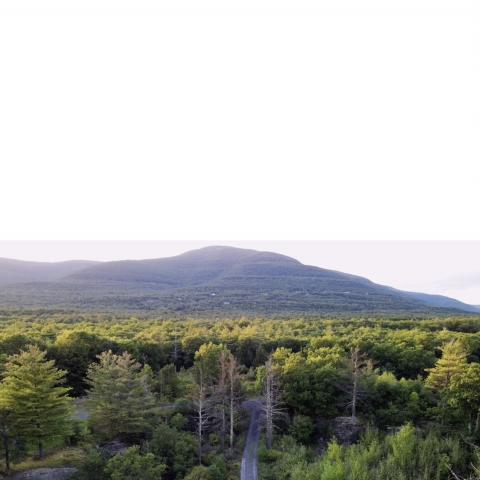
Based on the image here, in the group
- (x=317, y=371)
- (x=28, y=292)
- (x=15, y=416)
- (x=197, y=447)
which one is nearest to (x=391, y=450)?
(x=317, y=371)

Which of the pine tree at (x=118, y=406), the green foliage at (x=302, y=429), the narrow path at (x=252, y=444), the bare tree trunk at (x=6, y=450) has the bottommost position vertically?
the narrow path at (x=252, y=444)

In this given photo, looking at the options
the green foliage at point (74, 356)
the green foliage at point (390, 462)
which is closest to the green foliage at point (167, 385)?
the green foliage at point (74, 356)

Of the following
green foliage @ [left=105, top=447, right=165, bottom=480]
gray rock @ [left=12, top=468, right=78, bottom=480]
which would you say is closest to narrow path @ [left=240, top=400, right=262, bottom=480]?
green foliage @ [left=105, top=447, right=165, bottom=480]

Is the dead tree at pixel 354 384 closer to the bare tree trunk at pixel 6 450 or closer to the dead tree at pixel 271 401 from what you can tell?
the dead tree at pixel 271 401

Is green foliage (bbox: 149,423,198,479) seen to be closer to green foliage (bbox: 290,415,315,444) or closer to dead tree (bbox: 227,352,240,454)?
dead tree (bbox: 227,352,240,454)

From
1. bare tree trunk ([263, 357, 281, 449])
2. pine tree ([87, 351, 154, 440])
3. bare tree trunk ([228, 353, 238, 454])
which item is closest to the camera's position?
pine tree ([87, 351, 154, 440])
